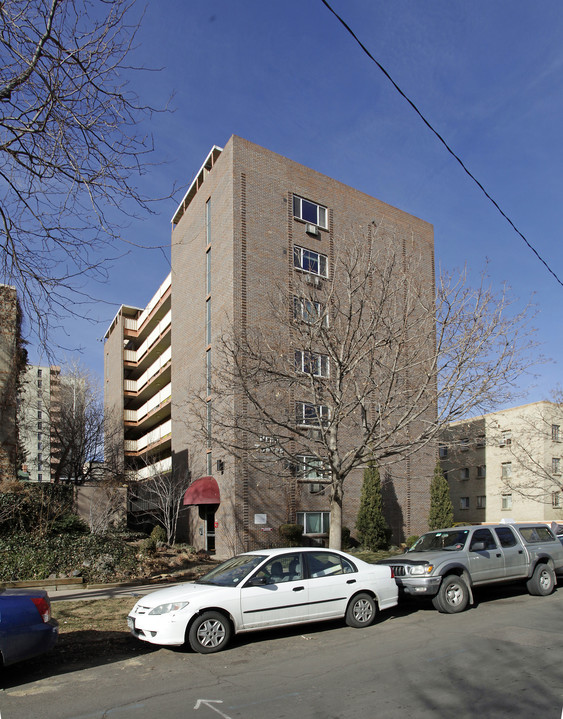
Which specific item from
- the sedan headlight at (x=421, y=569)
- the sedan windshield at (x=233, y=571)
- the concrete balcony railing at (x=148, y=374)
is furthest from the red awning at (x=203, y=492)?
the sedan windshield at (x=233, y=571)

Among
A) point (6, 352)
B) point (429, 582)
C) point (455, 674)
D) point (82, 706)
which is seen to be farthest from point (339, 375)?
point (6, 352)

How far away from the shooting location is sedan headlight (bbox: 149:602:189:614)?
8.12m

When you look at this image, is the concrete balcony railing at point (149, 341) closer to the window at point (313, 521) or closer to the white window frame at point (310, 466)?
the window at point (313, 521)

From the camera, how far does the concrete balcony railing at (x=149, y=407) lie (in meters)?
35.1

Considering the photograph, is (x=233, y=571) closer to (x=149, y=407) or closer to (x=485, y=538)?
(x=485, y=538)

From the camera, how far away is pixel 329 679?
6812mm

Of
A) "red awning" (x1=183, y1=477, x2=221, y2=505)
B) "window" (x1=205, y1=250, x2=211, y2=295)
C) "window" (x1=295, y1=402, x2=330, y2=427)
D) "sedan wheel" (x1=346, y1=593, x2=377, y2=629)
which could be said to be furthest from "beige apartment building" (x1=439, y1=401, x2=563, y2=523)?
"sedan wheel" (x1=346, y1=593, x2=377, y2=629)

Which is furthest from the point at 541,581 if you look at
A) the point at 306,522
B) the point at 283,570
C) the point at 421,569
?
the point at 306,522

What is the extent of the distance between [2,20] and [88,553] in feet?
41.0

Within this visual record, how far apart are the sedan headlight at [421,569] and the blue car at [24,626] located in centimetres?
625

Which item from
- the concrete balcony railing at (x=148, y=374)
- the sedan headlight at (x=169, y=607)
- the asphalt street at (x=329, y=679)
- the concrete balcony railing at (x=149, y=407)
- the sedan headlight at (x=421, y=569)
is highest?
the concrete balcony railing at (x=148, y=374)

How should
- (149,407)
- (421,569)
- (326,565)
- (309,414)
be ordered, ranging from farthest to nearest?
(149,407) → (309,414) → (421,569) → (326,565)

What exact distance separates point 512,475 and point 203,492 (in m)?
29.4

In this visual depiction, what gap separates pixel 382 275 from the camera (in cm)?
1413
